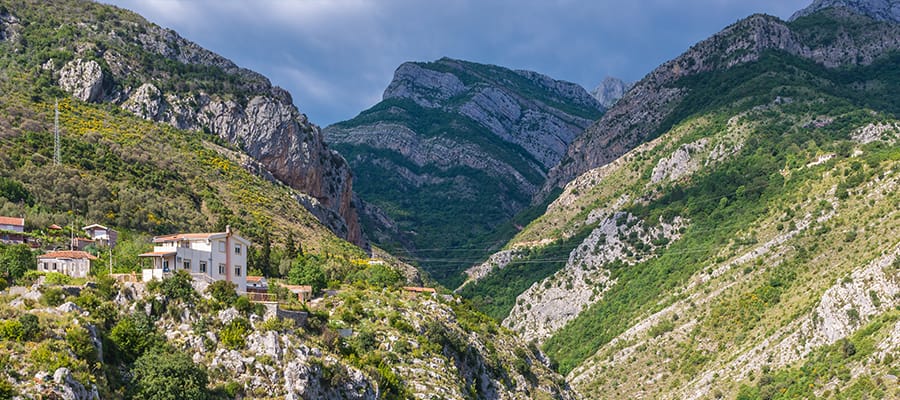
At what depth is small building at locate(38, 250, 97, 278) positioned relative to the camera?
→ 5122cm

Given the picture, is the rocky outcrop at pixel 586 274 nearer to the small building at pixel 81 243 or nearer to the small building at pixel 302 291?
the small building at pixel 302 291

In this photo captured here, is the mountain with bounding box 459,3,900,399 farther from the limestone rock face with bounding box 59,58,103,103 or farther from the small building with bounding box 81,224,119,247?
the limestone rock face with bounding box 59,58,103,103

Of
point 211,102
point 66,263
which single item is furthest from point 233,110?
point 66,263

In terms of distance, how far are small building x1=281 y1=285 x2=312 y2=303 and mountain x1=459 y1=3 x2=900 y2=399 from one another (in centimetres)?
4607

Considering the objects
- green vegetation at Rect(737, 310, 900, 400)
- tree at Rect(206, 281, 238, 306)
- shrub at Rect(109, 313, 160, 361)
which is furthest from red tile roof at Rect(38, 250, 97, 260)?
green vegetation at Rect(737, 310, 900, 400)

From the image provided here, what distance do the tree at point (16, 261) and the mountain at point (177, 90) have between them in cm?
6640

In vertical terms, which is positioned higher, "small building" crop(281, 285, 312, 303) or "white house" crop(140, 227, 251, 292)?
"white house" crop(140, 227, 251, 292)

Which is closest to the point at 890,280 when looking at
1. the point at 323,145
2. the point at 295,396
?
the point at 295,396

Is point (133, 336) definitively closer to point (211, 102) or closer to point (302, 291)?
point (302, 291)

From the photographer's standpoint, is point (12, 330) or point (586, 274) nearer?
point (12, 330)

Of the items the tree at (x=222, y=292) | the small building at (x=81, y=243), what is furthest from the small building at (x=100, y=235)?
the tree at (x=222, y=292)

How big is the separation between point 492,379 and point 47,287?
36.6m

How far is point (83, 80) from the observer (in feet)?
373

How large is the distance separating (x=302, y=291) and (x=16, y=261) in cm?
1930
